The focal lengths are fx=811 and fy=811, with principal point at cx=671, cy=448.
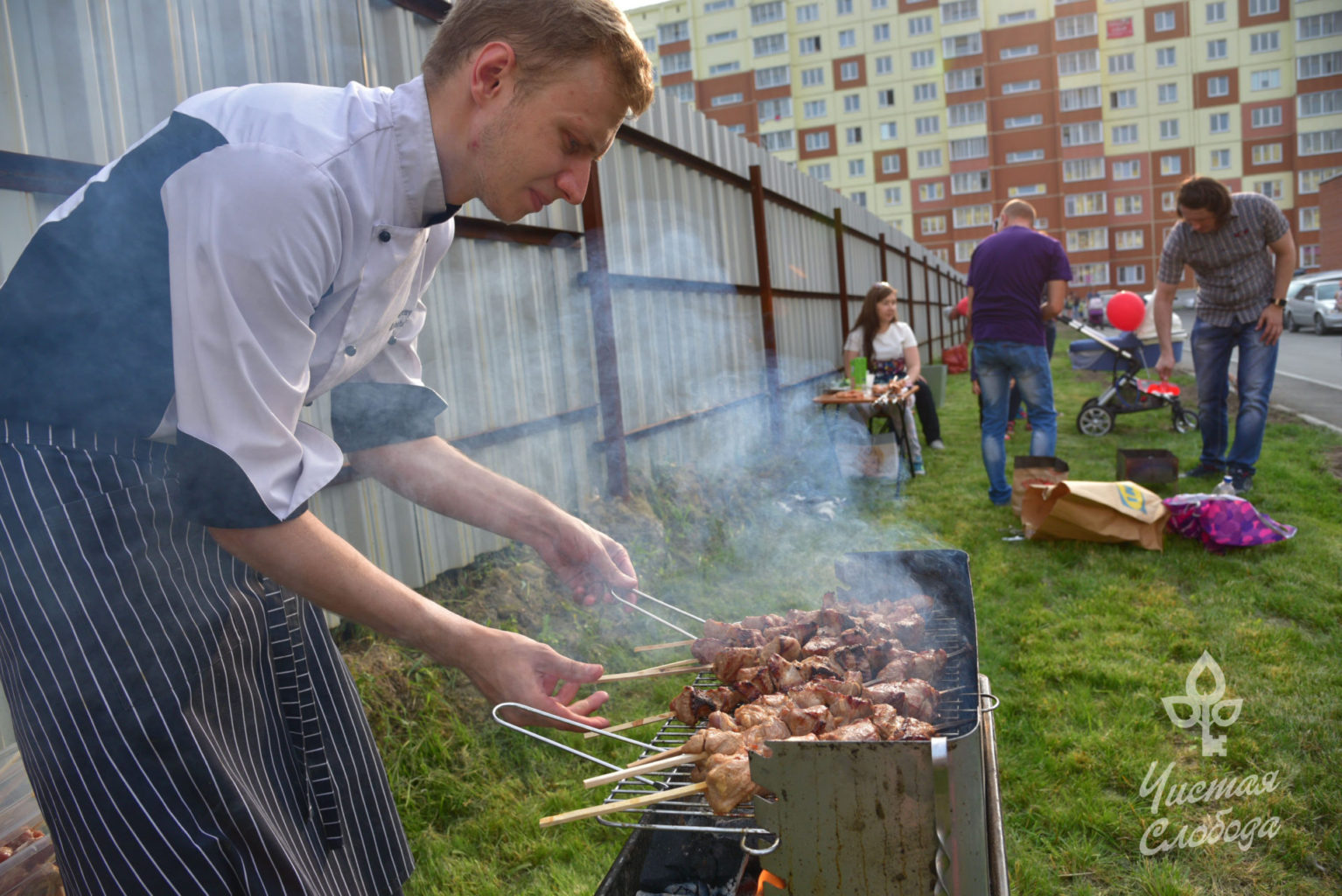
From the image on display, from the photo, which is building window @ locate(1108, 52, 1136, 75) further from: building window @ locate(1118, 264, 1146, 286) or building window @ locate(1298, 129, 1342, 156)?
building window @ locate(1118, 264, 1146, 286)

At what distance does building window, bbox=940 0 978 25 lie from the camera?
54688 mm

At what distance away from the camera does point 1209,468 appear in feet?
23.7

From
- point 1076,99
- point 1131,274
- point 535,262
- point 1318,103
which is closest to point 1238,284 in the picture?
point 535,262

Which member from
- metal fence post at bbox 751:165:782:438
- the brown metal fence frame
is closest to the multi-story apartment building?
metal fence post at bbox 751:165:782:438

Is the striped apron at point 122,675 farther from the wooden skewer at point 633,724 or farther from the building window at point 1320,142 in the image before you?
the building window at point 1320,142

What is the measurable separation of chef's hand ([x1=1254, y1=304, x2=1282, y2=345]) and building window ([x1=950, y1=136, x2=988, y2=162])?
179ft

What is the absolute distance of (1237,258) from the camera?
250 inches

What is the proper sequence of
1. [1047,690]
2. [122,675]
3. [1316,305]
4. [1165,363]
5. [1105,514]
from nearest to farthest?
1. [122,675]
2. [1047,690]
3. [1105,514]
4. [1165,363]
5. [1316,305]

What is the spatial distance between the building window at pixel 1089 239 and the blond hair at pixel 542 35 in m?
60.8

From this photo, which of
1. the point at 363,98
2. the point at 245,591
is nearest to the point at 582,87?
the point at 363,98

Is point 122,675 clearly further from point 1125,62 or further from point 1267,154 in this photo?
point 1267,154

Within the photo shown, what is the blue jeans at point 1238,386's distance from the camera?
21.1ft

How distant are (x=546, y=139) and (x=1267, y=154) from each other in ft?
219

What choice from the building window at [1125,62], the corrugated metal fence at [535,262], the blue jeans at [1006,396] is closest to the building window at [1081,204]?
the building window at [1125,62]
